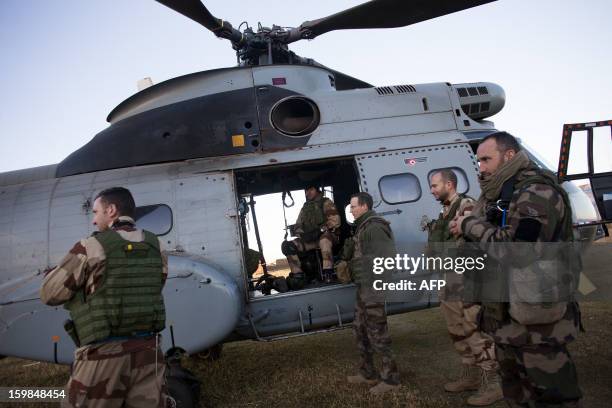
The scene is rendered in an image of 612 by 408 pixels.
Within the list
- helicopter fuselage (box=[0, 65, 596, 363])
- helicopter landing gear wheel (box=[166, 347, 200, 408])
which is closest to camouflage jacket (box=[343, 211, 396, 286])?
helicopter fuselage (box=[0, 65, 596, 363])

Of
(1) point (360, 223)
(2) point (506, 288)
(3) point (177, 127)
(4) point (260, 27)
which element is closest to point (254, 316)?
(1) point (360, 223)

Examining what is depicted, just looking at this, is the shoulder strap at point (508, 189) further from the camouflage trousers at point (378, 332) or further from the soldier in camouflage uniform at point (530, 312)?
the camouflage trousers at point (378, 332)

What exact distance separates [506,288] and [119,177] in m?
4.35

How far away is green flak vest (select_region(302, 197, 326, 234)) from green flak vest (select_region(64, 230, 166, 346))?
354cm

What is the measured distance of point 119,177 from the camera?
5.02 meters

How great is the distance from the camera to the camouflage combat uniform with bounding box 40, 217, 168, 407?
89.3 inches

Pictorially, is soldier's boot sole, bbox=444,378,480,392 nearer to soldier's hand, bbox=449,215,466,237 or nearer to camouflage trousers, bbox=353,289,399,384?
camouflage trousers, bbox=353,289,399,384

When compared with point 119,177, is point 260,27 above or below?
A: above

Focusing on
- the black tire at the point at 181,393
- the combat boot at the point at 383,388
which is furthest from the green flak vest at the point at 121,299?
the combat boot at the point at 383,388

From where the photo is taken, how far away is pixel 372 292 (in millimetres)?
4168

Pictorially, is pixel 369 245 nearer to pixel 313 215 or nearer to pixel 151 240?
pixel 313 215

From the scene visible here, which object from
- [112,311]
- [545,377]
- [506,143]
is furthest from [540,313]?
[112,311]

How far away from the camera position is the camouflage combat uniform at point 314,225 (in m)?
5.86

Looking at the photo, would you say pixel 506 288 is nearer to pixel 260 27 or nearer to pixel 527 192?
pixel 527 192
